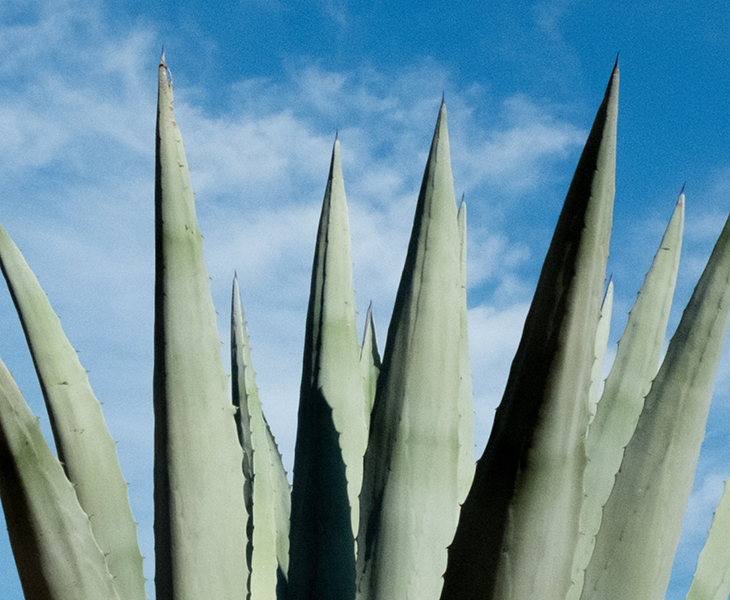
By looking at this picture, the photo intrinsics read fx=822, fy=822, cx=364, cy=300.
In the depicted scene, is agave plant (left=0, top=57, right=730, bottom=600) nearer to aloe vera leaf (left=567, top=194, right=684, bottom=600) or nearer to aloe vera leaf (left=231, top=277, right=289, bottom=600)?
aloe vera leaf (left=567, top=194, right=684, bottom=600)

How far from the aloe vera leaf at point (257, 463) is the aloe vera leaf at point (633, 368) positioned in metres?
0.61

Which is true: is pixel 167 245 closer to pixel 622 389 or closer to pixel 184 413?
pixel 184 413

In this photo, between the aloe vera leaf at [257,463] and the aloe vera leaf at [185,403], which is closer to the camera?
the aloe vera leaf at [185,403]

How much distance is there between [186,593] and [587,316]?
65cm

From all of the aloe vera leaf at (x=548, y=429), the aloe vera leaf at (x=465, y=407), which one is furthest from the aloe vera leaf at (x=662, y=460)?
the aloe vera leaf at (x=465, y=407)

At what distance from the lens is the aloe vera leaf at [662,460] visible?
1.09m

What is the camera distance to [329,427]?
1.38 m

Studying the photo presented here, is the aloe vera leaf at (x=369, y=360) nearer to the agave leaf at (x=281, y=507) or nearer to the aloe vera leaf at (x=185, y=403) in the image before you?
the agave leaf at (x=281, y=507)

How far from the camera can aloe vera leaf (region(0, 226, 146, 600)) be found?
117 centimetres

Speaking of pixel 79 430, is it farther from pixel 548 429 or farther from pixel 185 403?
pixel 548 429

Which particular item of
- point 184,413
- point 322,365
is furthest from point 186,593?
point 322,365

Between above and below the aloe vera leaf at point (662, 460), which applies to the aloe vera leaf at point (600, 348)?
above

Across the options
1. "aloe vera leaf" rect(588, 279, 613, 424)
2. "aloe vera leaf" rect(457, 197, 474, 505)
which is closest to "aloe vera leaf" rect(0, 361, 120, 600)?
"aloe vera leaf" rect(457, 197, 474, 505)

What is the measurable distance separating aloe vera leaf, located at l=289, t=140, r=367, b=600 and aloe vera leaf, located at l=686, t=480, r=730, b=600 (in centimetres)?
59
